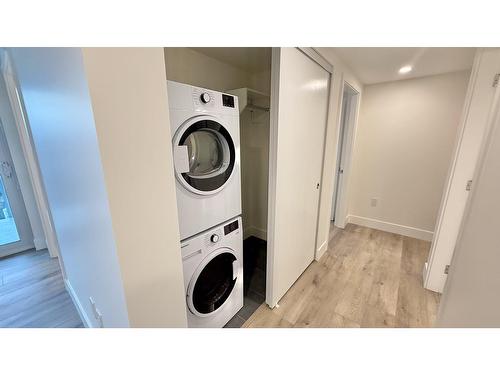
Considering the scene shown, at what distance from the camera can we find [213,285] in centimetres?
124

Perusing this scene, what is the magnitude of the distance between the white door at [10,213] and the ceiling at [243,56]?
238 cm

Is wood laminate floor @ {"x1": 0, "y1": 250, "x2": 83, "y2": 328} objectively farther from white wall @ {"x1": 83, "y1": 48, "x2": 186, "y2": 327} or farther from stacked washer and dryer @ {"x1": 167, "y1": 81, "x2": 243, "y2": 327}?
white wall @ {"x1": 83, "y1": 48, "x2": 186, "y2": 327}

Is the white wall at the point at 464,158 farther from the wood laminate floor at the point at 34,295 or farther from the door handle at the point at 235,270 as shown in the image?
the wood laminate floor at the point at 34,295

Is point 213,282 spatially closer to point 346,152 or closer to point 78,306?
point 78,306

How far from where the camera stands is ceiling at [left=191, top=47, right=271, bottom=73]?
1774 mm

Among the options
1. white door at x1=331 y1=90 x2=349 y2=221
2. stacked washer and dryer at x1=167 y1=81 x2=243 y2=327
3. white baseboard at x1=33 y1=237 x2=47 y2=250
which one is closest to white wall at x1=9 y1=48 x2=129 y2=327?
stacked washer and dryer at x1=167 y1=81 x2=243 y2=327

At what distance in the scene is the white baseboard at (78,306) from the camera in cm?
128

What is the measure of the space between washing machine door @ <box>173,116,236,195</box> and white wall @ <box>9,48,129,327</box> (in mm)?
334

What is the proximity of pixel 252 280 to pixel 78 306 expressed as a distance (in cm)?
138

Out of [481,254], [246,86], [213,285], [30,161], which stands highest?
[246,86]

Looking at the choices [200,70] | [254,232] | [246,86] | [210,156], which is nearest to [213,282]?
[210,156]

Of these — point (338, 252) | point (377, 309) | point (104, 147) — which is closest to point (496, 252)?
point (104, 147)

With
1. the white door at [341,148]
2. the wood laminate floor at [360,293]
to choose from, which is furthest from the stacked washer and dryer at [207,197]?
the white door at [341,148]
